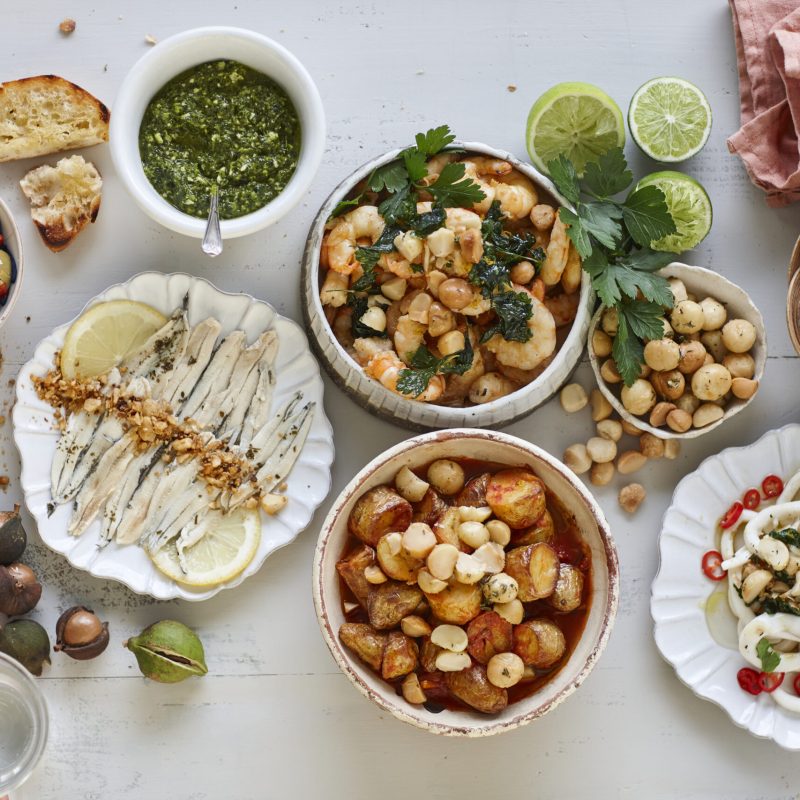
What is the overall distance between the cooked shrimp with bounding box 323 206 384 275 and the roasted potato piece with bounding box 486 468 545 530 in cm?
52

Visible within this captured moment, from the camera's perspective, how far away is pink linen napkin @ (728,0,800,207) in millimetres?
2096

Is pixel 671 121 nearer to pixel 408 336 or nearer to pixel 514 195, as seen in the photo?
pixel 514 195

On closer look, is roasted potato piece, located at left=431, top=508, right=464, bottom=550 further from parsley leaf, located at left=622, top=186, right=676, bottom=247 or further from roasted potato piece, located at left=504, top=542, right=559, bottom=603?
parsley leaf, located at left=622, top=186, right=676, bottom=247

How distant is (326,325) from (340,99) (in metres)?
0.58

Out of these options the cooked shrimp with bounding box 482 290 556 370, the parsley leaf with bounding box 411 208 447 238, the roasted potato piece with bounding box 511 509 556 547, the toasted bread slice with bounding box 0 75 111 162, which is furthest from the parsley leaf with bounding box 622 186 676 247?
the toasted bread slice with bounding box 0 75 111 162

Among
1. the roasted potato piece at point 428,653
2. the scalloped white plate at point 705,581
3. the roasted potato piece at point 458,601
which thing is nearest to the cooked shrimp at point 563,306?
the scalloped white plate at point 705,581

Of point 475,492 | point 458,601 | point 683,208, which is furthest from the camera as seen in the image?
point 683,208

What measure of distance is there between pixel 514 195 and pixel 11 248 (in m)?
1.05

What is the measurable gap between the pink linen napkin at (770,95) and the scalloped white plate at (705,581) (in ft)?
1.82

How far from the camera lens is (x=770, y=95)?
2176 mm

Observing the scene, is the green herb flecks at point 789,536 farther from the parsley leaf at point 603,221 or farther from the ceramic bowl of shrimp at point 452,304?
the parsley leaf at point 603,221

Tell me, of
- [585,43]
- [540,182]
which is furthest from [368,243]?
[585,43]

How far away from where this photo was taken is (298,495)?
2080mm

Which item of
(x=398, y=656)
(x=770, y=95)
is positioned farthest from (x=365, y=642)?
(x=770, y=95)
